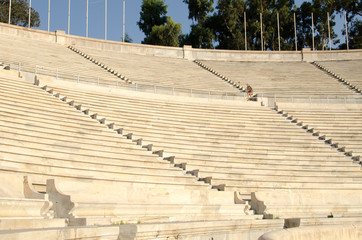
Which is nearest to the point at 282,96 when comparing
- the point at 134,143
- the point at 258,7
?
the point at 134,143

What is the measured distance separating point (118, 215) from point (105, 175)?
2.40 meters

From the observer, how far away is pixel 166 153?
12.2m

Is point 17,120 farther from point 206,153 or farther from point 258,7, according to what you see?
point 258,7

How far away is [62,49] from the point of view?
2452 cm

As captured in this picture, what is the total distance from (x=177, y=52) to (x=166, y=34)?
9.03m

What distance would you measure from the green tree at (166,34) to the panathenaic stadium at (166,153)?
13.1 meters

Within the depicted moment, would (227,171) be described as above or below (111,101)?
below

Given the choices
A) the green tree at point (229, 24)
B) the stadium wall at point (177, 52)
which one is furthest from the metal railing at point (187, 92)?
the green tree at point (229, 24)

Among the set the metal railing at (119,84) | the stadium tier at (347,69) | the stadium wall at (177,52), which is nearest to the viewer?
the metal railing at (119,84)

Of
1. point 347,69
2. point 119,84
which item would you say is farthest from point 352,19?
point 119,84

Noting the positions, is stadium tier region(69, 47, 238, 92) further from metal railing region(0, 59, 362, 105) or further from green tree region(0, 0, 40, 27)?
green tree region(0, 0, 40, 27)

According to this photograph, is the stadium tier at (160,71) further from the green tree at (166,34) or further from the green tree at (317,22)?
the green tree at (317,22)

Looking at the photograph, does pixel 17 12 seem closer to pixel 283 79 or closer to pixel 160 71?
pixel 160 71

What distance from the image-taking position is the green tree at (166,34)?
37.9m
